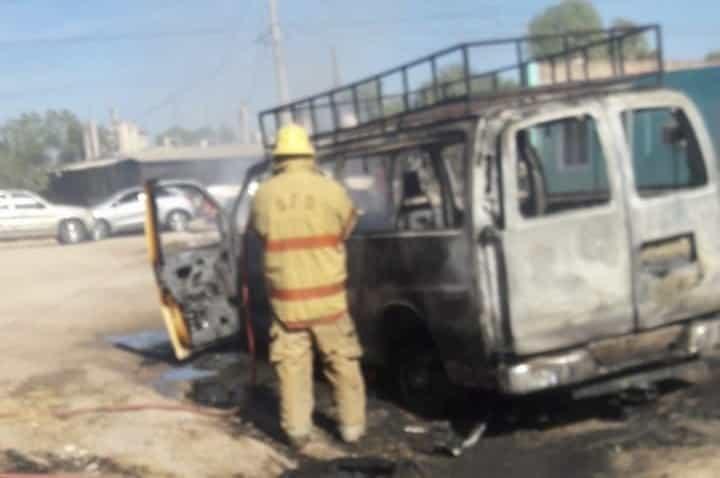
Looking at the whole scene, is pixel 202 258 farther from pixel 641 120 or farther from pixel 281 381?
pixel 641 120

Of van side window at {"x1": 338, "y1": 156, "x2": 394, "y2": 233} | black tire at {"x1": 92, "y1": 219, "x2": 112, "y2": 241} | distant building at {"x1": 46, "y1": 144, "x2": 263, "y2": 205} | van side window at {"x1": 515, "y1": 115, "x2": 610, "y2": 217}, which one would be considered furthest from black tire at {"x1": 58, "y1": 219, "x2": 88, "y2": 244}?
van side window at {"x1": 515, "y1": 115, "x2": 610, "y2": 217}

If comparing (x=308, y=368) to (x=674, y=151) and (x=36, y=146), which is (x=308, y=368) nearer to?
(x=674, y=151)

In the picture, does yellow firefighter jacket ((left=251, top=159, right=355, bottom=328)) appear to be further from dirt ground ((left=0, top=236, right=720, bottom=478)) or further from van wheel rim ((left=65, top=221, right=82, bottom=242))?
van wheel rim ((left=65, top=221, right=82, bottom=242))

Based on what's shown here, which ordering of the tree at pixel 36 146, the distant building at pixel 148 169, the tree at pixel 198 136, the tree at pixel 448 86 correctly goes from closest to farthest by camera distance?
the tree at pixel 448 86 → the distant building at pixel 148 169 → the tree at pixel 36 146 → the tree at pixel 198 136

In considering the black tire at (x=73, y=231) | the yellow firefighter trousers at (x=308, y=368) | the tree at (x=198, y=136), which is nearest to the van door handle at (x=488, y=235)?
the yellow firefighter trousers at (x=308, y=368)

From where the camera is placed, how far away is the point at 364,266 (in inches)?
247

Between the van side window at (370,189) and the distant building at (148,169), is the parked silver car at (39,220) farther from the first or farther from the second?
the van side window at (370,189)

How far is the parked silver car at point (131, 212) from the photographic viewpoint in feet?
88.5

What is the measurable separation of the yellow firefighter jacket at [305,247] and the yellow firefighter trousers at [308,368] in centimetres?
8

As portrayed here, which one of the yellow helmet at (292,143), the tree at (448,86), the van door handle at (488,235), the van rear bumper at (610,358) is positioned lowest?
the van rear bumper at (610,358)

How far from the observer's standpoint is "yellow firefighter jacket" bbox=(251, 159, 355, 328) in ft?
18.6

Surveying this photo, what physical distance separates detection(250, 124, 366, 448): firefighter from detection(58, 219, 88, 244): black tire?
75.1 feet

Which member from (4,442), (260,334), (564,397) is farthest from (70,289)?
(564,397)

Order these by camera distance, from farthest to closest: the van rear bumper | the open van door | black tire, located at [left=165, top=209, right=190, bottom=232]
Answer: black tire, located at [left=165, top=209, right=190, bottom=232], the open van door, the van rear bumper
